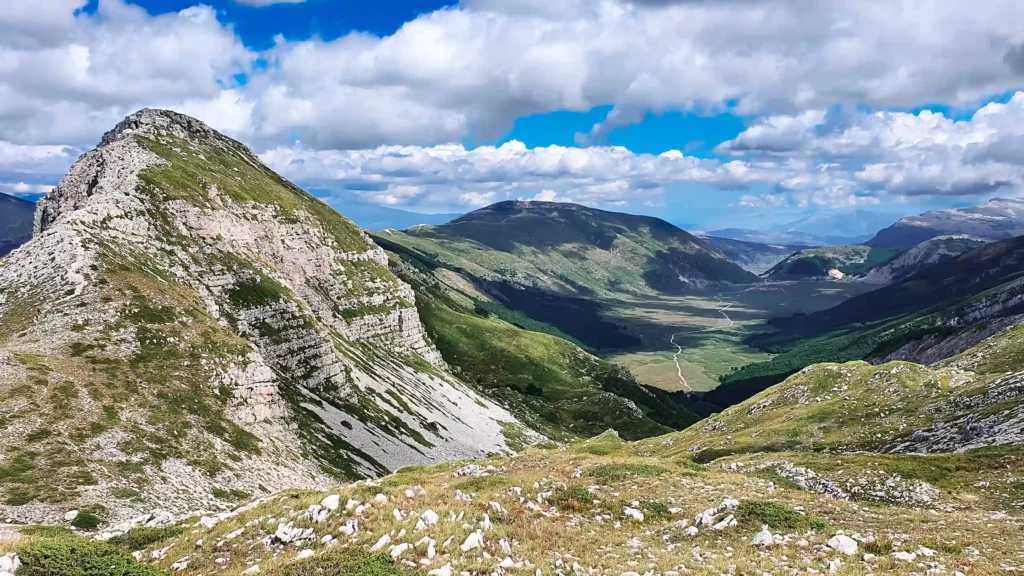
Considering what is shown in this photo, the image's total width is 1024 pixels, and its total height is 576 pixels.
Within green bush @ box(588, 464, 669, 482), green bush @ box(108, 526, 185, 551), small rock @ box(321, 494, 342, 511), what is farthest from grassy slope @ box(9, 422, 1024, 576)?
small rock @ box(321, 494, 342, 511)

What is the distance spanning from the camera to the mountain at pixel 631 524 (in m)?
20.0

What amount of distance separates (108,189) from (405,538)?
17962 cm

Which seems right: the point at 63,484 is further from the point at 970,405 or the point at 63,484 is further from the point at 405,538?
the point at 970,405

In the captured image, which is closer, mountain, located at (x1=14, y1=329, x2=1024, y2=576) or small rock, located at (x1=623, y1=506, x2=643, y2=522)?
mountain, located at (x1=14, y1=329, x2=1024, y2=576)

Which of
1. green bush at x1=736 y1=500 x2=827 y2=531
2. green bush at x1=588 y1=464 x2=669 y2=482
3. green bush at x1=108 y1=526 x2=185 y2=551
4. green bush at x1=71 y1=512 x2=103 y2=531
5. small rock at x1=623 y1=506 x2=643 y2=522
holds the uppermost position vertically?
green bush at x1=736 y1=500 x2=827 y2=531

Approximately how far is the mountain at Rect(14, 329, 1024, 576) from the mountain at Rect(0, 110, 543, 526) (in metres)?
39.2

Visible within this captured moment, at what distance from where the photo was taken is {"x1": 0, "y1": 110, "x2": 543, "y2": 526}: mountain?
2554 inches

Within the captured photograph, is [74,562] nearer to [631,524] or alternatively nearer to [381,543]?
[381,543]

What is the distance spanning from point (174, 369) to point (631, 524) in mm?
93418

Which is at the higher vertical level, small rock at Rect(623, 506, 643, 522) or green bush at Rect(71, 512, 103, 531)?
small rock at Rect(623, 506, 643, 522)

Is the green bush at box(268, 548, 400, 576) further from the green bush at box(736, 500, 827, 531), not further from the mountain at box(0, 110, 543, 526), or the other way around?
the mountain at box(0, 110, 543, 526)

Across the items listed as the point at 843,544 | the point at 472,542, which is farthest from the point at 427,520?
the point at 843,544

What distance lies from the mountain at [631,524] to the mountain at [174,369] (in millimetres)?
39236

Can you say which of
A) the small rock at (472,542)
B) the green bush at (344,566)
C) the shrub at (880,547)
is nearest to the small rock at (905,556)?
the shrub at (880,547)
